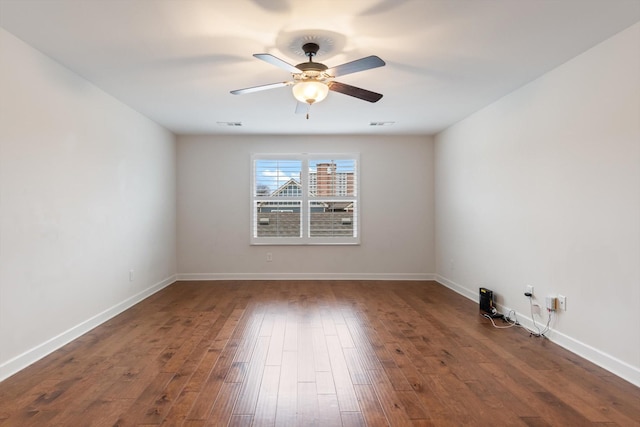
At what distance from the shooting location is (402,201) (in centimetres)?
564

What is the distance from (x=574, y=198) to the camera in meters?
2.78

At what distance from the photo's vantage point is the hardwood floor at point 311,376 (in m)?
→ 1.90

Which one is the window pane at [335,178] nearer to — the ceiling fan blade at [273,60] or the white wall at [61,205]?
the white wall at [61,205]

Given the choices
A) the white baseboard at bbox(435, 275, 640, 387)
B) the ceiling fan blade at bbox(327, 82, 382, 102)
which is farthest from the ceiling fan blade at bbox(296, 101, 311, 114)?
the white baseboard at bbox(435, 275, 640, 387)

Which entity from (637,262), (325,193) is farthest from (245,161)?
(637,262)

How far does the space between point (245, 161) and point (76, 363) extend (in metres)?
3.67

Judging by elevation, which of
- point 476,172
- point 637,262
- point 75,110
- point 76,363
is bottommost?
point 76,363

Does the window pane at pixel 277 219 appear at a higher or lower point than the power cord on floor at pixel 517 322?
higher

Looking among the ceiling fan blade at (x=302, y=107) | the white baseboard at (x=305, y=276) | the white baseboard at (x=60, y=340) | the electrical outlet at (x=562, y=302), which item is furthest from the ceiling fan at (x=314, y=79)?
the white baseboard at (x=305, y=276)

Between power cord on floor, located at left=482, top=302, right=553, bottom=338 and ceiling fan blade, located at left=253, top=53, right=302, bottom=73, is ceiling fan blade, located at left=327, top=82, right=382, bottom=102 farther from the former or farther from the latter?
power cord on floor, located at left=482, top=302, right=553, bottom=338

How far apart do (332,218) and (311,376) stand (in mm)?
3525

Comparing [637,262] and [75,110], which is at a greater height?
[75,110]

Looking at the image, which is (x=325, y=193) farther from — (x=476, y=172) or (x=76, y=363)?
(x=76, y=363)

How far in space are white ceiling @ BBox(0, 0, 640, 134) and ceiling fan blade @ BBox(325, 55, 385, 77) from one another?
0.27m
